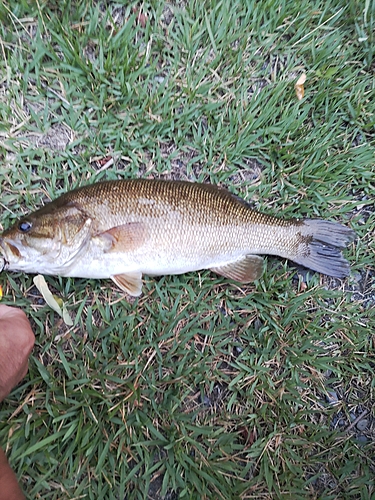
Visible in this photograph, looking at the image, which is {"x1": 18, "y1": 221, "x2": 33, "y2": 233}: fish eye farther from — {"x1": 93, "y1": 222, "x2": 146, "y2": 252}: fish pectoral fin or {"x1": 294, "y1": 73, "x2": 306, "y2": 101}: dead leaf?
{"x1": 294, "y1": 73, "x2": 306, "y2": 101}: dead leaf

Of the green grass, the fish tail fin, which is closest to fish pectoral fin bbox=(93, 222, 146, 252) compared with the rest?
the green grass

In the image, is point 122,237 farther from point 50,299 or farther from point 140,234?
point 50,299

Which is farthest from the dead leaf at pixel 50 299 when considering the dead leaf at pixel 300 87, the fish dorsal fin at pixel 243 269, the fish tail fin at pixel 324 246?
the dead leaf at pixel 300 87

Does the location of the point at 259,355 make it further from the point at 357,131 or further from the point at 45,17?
the point at 45,17

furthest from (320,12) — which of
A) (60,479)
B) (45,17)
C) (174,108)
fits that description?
(60,479)

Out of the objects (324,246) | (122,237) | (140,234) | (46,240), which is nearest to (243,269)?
(324,246)

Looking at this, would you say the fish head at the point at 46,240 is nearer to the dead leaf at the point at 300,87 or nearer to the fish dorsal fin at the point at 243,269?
the fish dorsal fin at the point at 243,269
